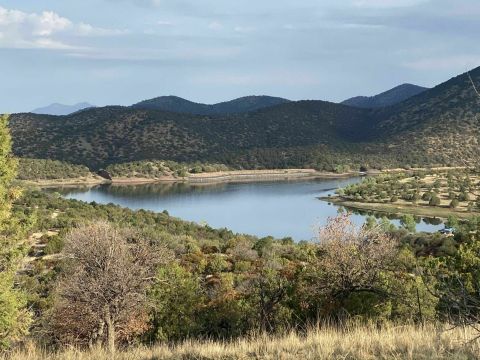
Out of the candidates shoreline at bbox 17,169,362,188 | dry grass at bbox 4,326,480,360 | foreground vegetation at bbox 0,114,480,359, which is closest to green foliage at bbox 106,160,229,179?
shoreline at bbox 17,169,362,188

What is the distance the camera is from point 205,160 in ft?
468

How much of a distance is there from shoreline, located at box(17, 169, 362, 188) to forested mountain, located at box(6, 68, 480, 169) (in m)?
4.50

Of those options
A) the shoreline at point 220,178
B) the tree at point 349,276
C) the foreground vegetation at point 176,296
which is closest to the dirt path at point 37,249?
the foreground vegetation at point 176,296

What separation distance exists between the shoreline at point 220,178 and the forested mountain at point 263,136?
177 inches

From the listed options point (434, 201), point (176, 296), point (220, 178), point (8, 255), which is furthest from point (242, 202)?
point (8, 255)

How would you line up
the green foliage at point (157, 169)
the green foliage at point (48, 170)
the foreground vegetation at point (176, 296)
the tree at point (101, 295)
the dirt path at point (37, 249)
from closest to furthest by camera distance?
the foreground vegetation at point (176, 296), the tree at point (101, 295), the dirt path at point (37, 249), the green foliage at point (48, 170), the green foliage at point (157, 169)

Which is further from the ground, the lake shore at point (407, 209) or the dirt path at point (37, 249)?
the dirt path at point (37, 249)

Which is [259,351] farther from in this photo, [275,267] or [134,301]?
[275,267]

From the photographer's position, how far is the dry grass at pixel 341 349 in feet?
18.2

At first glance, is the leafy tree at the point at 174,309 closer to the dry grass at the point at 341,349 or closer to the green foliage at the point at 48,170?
the dry grass at the point at 341,349

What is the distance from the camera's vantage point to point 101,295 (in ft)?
48.8

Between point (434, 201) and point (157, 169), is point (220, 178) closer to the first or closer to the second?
point (157, 169)

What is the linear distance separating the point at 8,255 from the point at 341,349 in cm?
1117

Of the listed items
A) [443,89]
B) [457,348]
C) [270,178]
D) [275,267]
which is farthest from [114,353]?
[443,89]
